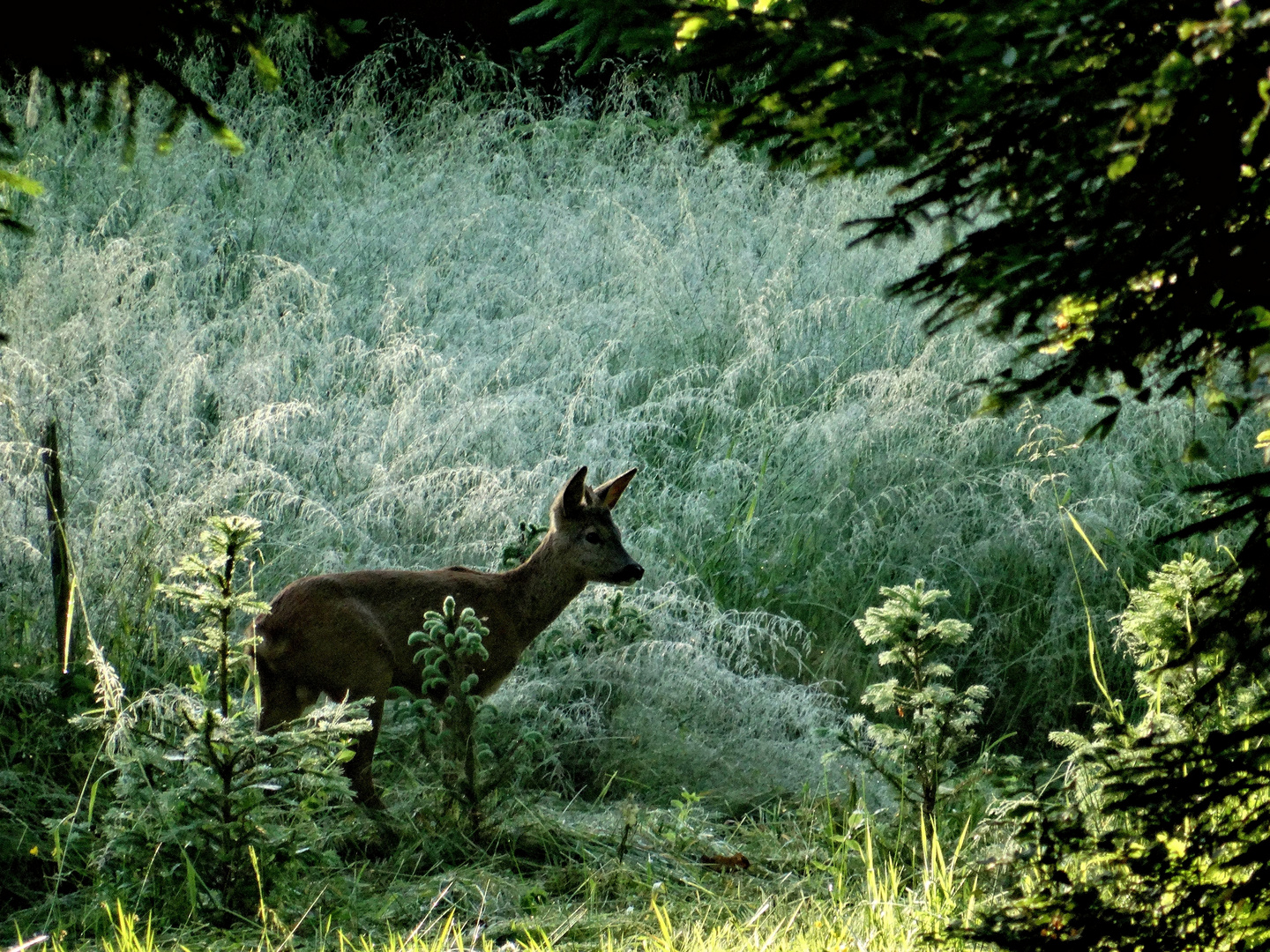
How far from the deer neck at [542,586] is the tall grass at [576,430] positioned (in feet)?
0.70

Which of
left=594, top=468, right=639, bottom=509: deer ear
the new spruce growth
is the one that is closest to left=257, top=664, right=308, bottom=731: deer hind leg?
left=594, top=468, right=639, bottom=509: deer ear

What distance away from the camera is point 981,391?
639 centimetres

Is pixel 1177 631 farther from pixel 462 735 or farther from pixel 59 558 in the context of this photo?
pixel 59 558

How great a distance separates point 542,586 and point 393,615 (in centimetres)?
58

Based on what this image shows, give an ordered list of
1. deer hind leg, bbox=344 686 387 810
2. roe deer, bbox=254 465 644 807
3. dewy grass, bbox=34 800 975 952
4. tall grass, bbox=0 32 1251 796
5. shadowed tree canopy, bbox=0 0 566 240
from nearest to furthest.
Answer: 1. shadowed tree canopy, bbox=0 0 566 240
2. dewy grass, bbox=34 800 975 952
3. deer hind leg, bbox=344 686 387 810
4. roe deer, bbox=254 465 644 807
5. tall grass, bbox=0 32 1251 796

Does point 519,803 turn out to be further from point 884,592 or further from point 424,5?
point 424,5

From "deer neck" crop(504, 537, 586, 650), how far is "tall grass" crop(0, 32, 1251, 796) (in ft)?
0.70

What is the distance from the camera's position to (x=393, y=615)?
3922mm

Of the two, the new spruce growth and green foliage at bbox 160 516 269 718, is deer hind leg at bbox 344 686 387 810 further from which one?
the new spruce growth

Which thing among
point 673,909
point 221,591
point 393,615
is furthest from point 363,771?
point 673,909

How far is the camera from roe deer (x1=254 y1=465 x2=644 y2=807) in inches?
149

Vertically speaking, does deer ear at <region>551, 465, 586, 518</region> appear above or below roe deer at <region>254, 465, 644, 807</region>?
above

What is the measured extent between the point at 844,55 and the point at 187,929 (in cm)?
223

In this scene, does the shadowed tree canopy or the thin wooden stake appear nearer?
the shadowed tree canopy
